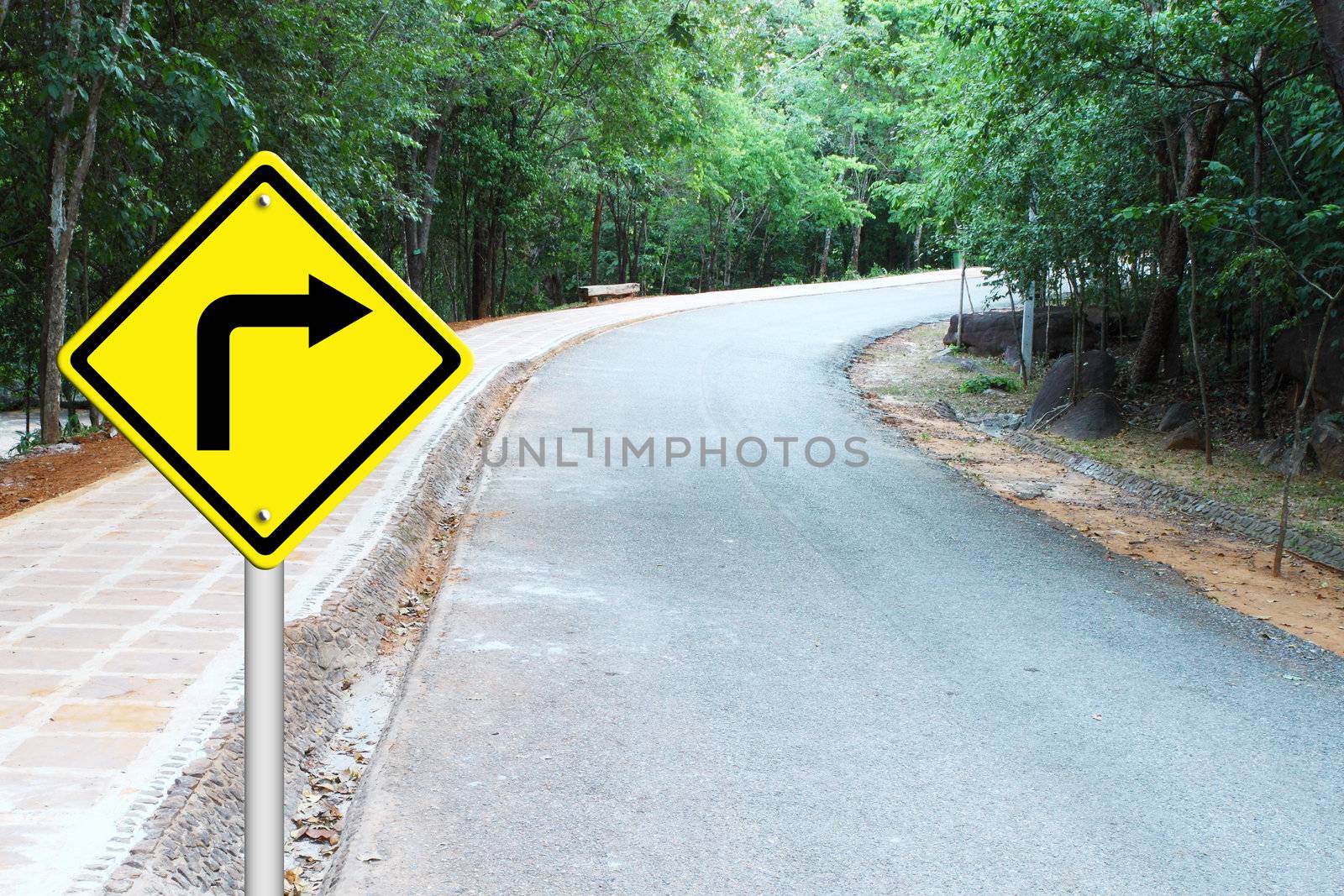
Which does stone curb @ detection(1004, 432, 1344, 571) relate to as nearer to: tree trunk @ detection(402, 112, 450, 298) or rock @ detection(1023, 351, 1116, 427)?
rock @ detection(1023, 351, 1116, 427)

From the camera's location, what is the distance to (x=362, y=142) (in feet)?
51.5

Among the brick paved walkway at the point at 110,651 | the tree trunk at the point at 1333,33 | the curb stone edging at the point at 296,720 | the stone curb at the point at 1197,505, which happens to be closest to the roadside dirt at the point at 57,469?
the brick paved walkway at the point at 110,651

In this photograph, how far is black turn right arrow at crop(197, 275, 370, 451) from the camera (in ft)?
6.79

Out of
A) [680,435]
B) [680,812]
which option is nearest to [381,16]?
[680,435]

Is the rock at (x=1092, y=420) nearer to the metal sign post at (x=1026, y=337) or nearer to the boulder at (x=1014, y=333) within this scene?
the metal sign post at (x=1026, y=337)

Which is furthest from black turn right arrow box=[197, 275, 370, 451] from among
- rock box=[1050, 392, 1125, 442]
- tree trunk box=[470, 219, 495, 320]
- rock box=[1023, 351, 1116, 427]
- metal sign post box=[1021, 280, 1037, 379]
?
tree trunk box=[470, 219, 495, 320]

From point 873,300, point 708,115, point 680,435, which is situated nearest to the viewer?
point 680,435

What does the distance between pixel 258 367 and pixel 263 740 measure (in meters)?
0.67

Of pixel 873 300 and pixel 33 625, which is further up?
pixel 873 300

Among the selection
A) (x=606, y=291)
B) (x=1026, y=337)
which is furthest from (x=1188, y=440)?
(x=606, y=291)

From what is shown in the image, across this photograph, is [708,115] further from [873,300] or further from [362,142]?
[362,142]

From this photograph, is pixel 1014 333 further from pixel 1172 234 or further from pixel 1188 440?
pixel 1188 440

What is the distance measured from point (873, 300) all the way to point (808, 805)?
28.9 metres

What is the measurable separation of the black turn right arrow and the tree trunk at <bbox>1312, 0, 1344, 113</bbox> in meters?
8.93
